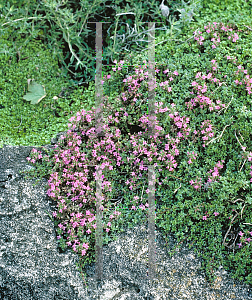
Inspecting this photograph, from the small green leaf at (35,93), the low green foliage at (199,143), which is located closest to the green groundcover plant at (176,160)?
the low green foliage at (199,143)

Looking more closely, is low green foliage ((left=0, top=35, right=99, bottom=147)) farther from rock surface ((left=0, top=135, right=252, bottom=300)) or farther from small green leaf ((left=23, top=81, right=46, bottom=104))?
rock surface ((left=0, top=135, right=252, bottom=300))

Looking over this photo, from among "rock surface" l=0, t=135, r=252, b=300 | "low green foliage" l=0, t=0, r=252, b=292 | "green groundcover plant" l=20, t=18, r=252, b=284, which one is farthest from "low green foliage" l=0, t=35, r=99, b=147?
"rock surface" l=0, t=135, r=252, b=300

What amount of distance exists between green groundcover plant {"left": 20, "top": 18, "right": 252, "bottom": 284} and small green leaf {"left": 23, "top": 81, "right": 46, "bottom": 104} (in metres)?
0.96

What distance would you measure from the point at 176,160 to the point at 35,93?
223 centimetres

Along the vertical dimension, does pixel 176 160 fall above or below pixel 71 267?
above

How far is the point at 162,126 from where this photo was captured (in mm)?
3641

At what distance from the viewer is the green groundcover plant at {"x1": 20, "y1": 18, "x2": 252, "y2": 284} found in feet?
10.3

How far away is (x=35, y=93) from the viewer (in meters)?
4.39

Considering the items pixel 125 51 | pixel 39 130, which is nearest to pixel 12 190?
pixel 39 130

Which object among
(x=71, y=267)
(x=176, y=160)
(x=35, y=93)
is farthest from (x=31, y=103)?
(x=71, y=267)

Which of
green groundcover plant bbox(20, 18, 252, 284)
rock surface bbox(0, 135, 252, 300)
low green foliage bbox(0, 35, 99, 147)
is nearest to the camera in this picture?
rock surface bbox(0, 135, 252, 300)

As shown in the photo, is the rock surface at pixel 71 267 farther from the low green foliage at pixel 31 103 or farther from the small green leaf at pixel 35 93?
the small green leaf at pixel 35 93

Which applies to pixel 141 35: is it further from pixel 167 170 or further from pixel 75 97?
pixel 167 170

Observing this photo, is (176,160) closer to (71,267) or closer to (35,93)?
(71,267)
